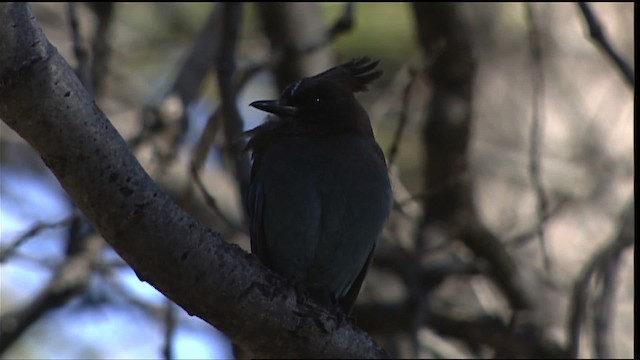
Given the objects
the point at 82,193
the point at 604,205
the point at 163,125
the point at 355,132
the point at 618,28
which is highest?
the point at 82,193

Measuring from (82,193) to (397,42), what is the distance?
19.3ft

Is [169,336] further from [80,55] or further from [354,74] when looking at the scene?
[354,74]

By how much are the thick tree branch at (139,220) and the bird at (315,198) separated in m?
1.55

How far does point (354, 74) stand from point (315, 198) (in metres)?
0.79

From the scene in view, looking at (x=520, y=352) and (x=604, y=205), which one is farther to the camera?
(x=604, y=205)

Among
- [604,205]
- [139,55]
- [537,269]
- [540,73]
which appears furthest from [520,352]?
Result: [139,55]

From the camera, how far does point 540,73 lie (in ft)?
18.7

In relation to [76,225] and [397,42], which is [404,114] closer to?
[76,225]

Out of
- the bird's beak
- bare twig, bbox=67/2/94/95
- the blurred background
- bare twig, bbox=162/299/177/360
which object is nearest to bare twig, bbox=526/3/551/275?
the blurred background

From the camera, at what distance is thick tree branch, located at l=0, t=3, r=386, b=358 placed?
2.77 m

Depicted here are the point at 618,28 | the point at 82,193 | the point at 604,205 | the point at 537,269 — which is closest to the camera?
the point at 82,193

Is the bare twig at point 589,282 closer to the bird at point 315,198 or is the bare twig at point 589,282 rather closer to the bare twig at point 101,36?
the bird at point 315,198

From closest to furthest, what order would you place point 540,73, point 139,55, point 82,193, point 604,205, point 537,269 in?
point 82,193
point 540,73
point 537,269
point 604,205
point 139,55

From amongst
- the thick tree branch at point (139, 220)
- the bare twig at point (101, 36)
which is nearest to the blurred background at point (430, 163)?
the bare twig at point (101, 36)
